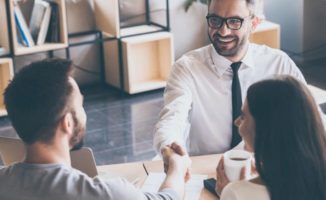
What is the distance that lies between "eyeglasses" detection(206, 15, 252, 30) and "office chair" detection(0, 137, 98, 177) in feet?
2.77

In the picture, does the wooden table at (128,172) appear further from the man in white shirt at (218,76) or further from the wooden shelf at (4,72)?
the wooden shelf at (4,72)

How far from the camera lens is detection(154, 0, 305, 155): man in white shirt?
2549 millimetres

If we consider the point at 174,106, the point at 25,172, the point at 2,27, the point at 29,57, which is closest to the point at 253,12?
the point at 174,106

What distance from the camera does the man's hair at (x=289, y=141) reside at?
1461 millimetres

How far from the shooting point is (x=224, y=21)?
100.0 inches

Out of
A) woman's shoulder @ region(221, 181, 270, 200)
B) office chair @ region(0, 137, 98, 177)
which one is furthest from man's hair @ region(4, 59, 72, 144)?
woman's shoulder @ region(221, 181, 270, 200)

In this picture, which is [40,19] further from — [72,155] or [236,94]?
[72,155]

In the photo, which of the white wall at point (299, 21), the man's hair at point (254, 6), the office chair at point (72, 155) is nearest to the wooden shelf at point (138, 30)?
the white wall at point (299, 21)

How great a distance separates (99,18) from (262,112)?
389cm

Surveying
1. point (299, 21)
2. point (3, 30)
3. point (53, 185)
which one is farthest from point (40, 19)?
point (53, 185)

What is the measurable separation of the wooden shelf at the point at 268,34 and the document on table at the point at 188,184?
3621 millimetres

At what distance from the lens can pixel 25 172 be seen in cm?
157

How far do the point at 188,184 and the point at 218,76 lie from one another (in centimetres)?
63

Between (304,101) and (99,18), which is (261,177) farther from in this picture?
(99,18)
